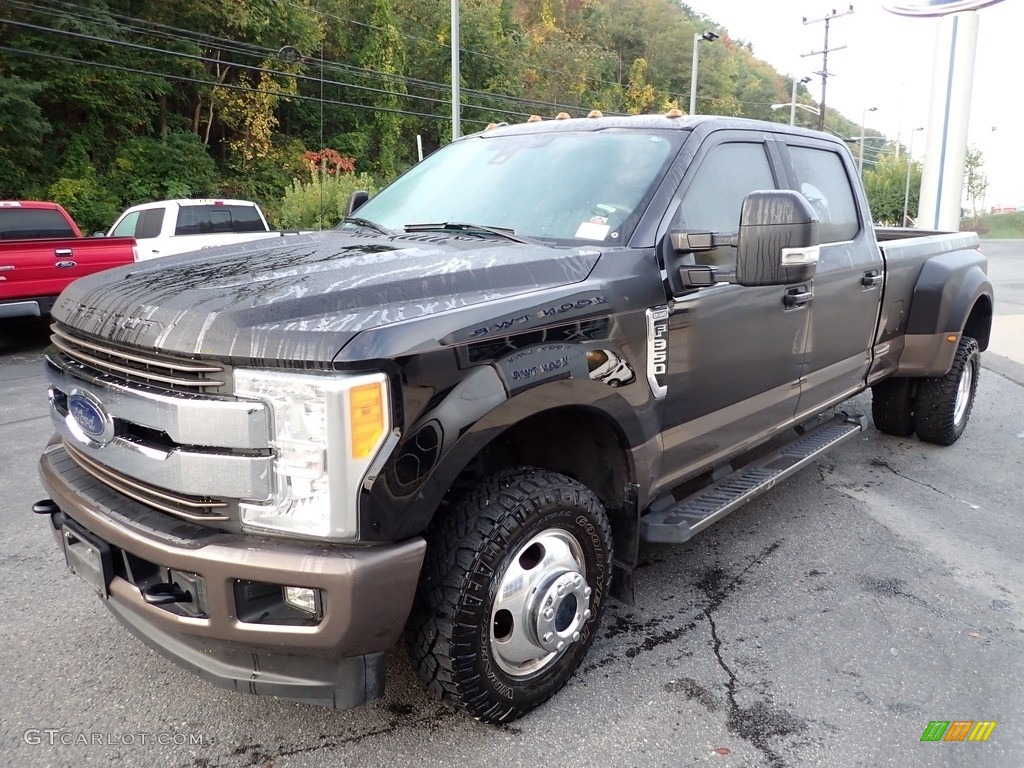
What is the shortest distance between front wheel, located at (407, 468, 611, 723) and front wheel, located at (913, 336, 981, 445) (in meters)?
3.73

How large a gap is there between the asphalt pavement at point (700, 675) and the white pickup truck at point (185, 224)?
26.4 feet

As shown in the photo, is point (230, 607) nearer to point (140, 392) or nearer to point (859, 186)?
point (140, 392)

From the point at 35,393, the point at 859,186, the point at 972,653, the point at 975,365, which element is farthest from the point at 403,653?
the point at 35,393

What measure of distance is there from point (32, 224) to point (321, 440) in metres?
10.9

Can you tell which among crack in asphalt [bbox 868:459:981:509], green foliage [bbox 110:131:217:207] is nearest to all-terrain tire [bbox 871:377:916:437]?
crack in asphalt [bbox 868:459:981:509]

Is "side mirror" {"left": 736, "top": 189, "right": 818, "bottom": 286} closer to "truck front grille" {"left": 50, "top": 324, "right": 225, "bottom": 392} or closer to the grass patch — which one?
"truck front grille" {"left": 50, "top": 324, "right": 225, "bottom": 392}

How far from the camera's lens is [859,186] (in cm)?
461

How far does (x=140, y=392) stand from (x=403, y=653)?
54.9 inches

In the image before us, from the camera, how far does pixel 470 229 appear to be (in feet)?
10.4

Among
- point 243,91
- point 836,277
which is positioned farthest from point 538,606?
point 243,91

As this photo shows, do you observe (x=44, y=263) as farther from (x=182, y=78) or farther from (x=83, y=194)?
(x=182, y=78)

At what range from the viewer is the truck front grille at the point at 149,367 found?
6.68 ft

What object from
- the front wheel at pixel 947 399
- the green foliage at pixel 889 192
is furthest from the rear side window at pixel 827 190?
the green foliage at pixel 889 192

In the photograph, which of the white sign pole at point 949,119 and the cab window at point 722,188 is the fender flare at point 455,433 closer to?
the cab window at point 722,188
